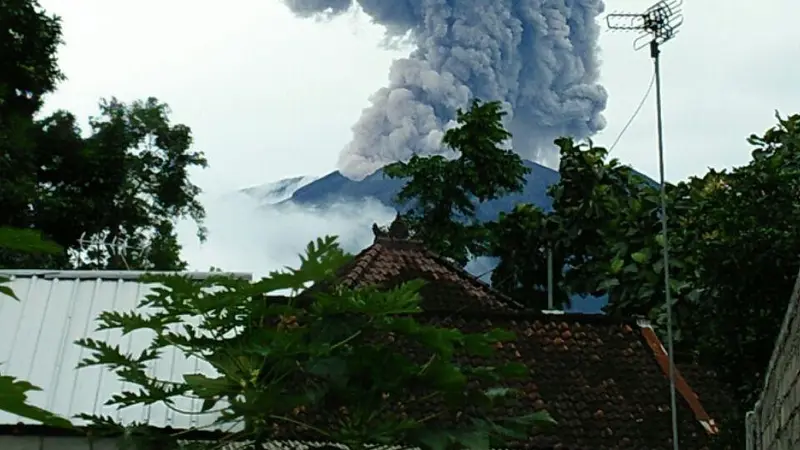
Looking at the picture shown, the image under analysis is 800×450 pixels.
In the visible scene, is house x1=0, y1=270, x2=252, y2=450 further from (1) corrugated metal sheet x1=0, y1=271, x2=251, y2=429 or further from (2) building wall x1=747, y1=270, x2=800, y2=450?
(2) building wall x1=747, y1=270, x2=800, y2=450

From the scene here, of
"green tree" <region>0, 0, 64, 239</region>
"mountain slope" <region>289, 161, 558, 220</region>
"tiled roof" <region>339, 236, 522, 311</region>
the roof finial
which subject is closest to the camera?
"tiled roof" <region>339, 236, 522, 311</region>

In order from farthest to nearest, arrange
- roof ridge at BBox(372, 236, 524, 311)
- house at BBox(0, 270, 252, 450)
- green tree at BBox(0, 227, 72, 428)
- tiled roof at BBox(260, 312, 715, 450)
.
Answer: roof ridge at BBox(372, 236, 524, 311)
tiled roof at BBox(260, 312, 715, 450)
house at BBox(0, 270, 252, 450)
green tree at BBox(0, 227, 72, 428)

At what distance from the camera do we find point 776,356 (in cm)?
432

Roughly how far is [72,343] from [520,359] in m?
5.05

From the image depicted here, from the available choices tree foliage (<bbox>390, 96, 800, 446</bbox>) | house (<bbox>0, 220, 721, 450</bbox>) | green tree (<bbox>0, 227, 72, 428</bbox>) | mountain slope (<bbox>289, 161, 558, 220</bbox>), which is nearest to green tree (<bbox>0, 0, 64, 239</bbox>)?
house (<bbox>0, 220, 721, 450</bbox>)

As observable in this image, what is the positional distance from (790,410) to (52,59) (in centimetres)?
1765

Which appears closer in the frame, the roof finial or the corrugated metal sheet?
the corrugated metal sheet

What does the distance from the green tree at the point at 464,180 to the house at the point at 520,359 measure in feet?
31.0

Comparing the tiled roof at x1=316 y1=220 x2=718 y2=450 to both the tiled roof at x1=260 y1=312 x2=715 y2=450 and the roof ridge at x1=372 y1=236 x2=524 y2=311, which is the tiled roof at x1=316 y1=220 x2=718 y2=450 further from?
the roof ridge at x1=372 y1=236 x2=524 y2=311

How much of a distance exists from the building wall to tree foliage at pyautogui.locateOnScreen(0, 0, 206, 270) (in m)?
13.4

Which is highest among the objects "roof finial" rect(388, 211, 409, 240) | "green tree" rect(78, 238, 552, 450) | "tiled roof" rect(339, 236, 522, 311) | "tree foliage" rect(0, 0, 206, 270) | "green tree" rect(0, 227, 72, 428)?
"tree foliage" rect(0, 0, 206, 270)

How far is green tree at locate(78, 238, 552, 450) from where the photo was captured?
3.33 meters

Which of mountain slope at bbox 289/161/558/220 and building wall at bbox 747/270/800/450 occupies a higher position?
mountain slope at bbox 289/161/558/220

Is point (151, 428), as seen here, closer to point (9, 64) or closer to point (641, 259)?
point (641, 259)
